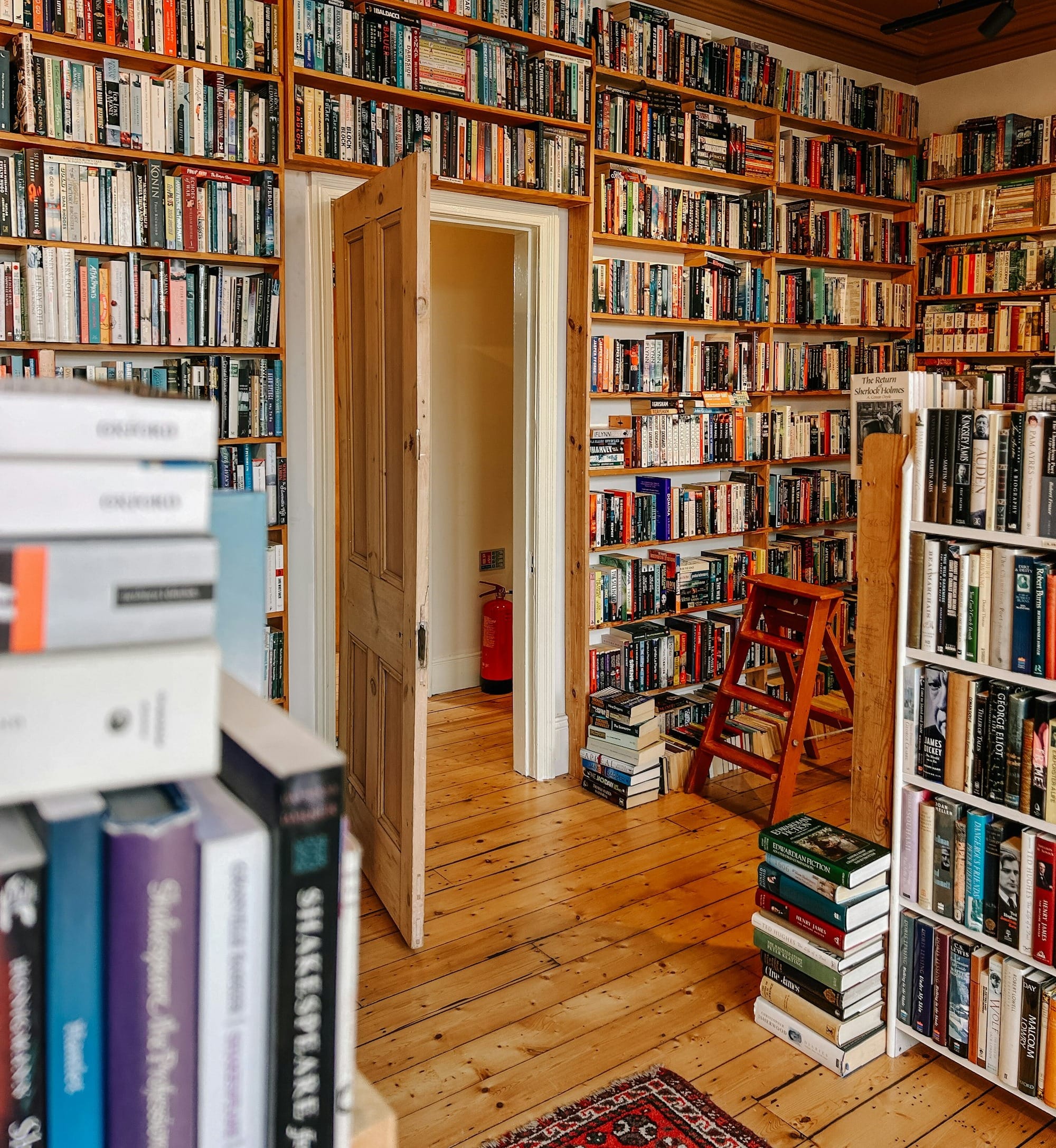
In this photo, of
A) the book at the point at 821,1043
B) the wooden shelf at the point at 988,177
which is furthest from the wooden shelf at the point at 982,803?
the wooden shelf at the point at 988,177

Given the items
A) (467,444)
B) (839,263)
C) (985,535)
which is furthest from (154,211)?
(839,263)

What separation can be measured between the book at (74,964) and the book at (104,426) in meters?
0.18

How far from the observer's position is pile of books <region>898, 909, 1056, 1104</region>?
221 cm

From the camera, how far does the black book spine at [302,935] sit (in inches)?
21.2

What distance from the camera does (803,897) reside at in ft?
8.36

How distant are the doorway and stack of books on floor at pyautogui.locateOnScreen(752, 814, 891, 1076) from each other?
288cm

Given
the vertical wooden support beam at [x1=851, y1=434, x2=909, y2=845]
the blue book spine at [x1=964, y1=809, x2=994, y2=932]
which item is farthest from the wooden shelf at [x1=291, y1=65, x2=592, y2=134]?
the blue book spine at [x1=964, y1=809, x2=994, y2=932]

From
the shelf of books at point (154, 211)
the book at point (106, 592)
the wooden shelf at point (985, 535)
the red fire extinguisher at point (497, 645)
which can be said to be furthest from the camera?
the red fire extinguisher at point (497, 645)

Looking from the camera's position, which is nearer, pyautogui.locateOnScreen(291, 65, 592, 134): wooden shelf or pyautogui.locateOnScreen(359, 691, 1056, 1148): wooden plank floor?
pyautogui.locateOnScreen(359, 691, 1056, 1148): wooden plank floor

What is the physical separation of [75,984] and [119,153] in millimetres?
3055

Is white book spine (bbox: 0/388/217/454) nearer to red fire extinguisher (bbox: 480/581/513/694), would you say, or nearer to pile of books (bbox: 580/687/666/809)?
pile of books (bbox: 580/687/666/809)

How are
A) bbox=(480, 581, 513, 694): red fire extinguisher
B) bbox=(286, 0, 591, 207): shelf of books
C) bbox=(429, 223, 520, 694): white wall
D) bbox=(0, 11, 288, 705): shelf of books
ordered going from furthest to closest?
1. bbox=(480, 581, 513, 694): red fire extinguisher
2. bbox=(429, 223, 520, 694): white wall
3. bbox=(286, 0, 591, 207): shelf of books
4. bbox=(0, 11, 288, 705): shelf of books

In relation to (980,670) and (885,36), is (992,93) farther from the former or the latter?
(980,670)

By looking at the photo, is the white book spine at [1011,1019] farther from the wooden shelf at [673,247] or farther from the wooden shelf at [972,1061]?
the wooden shelf at [673,247]
